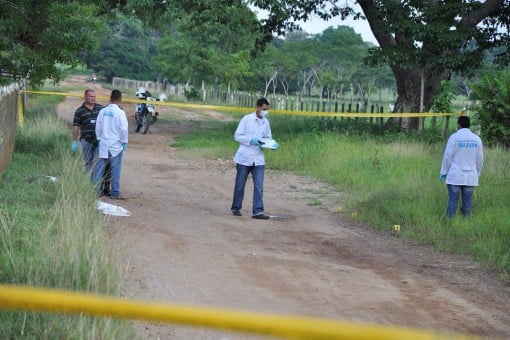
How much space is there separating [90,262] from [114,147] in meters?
6.85

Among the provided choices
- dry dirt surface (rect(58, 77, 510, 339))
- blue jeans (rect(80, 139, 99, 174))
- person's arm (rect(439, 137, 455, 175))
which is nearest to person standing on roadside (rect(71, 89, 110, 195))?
blue jeans (rect(80, 139, 99, 174))

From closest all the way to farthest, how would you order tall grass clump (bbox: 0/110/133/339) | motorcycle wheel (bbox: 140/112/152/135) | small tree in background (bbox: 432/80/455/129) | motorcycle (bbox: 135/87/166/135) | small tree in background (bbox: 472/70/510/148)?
tall grass clump (bbox: 0/110/133/339) → small tree in background (bbox: 472/70/510/148) → small tree in background (bbox: 432/80/455/129) → motorcycle (bbox: 135/87/166/135) → motorcycle wheel (bbox: 140/112/152/135)

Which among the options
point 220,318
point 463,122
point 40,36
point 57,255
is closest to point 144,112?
point 40,36

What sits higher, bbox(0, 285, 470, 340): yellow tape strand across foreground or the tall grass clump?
bbox(0, 285, 470, 340): yellow tape strand across foreground

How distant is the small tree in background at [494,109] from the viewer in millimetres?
19156

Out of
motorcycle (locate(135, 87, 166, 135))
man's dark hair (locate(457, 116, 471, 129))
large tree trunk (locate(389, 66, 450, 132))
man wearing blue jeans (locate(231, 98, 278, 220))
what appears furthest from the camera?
motorcycle (locate(135, 87, 166, 135))

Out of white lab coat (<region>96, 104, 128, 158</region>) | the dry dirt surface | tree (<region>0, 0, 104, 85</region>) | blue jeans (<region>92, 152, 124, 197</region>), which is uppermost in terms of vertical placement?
tree (<region>0, 0, 104, 85</region>)

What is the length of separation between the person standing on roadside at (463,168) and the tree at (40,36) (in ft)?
23.9

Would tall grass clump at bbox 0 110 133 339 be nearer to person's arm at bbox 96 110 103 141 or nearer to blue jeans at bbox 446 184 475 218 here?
person's arm at bbox 96 110 103 141

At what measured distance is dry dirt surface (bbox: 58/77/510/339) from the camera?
22.2 feet

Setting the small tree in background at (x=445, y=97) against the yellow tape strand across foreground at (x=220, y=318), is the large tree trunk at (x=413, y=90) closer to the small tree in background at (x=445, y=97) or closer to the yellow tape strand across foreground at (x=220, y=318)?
the small tree in background at (x=445, y=97)

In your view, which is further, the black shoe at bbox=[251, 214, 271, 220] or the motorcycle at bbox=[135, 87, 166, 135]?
the motorcycle at bbox=[135, 87, 166, 135]

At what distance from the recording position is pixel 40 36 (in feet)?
51.0

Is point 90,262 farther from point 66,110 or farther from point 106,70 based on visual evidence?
point 106,70
